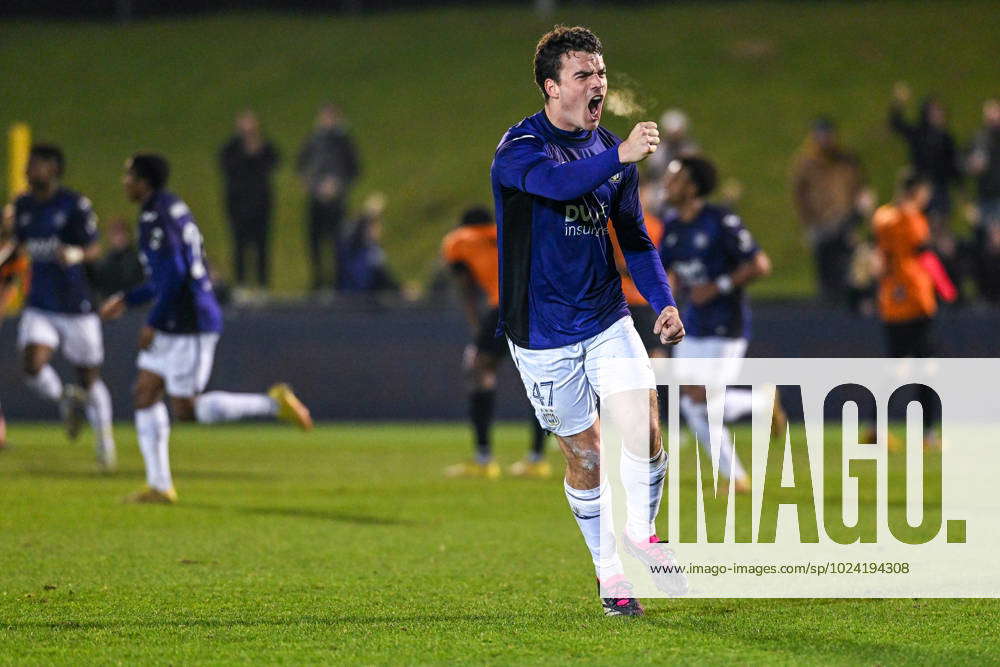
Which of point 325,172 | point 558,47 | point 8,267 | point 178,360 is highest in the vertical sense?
point 558,47

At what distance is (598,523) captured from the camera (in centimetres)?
634

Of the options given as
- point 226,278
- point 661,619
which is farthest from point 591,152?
point 226,278

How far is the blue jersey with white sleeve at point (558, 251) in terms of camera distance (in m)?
6.15

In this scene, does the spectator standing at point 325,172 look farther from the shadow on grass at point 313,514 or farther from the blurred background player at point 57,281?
the shadow on grass at point 313,514

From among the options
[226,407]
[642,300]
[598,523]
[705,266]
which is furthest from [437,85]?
[598,523]

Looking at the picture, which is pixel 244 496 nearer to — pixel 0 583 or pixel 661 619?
pixel 0 583

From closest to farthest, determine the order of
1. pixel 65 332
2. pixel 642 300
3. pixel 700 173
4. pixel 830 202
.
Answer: pixel 700 173
pixel 642 300
pixel 65 332
pixel 830 202

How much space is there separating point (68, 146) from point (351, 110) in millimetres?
6278

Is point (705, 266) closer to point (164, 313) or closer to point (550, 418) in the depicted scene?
point (164, 313)

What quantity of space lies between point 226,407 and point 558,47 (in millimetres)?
5724

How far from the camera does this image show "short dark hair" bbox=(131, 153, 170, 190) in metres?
10.3

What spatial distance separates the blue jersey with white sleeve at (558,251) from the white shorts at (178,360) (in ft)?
15.5

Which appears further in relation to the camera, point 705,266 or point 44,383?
point 44,383

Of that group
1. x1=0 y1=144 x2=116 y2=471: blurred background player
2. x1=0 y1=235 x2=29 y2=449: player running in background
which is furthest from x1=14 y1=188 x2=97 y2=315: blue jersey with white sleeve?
x1=0 y1=235 x2=29 y2=449: player running in background
